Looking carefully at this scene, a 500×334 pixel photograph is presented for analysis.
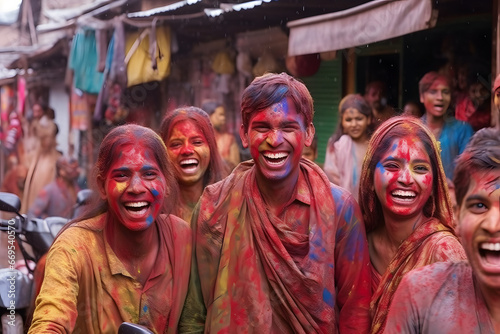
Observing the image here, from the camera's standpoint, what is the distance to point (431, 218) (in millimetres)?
3762

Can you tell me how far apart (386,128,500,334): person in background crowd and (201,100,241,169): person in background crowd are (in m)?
6.84

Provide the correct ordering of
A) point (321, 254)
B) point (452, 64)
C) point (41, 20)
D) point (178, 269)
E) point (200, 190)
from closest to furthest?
point (321, 254) → point (178, 269) → point (200, 190) → point (452, 64) → point (41, 20)

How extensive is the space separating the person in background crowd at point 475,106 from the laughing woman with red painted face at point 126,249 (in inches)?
141

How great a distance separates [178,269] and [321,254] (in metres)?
0.69

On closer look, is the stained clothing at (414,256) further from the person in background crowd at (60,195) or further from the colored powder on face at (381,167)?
the person in background crowd at (60,195)

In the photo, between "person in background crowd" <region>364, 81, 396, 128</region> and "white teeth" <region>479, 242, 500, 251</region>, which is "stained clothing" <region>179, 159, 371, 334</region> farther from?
"person in background crowd" <region>364, 81, 396, 128</region>

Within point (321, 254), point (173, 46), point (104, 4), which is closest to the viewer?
point (321, 254)

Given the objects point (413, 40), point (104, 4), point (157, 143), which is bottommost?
point (157, 143)

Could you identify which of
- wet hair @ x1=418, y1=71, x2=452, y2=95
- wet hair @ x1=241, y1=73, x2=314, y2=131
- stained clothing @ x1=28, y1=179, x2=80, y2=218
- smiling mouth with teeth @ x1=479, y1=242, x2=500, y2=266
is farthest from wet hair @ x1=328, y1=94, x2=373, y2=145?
smiling mouth with teeth @ x1=479, y1=242, x2=500, y2=266

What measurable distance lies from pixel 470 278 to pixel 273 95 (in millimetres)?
1401

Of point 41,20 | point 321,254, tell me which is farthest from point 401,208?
point 41,20

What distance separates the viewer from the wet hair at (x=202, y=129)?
5062mm

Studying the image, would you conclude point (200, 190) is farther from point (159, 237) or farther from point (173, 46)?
point (173, 46)

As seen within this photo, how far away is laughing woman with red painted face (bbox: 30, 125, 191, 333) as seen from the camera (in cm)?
358
